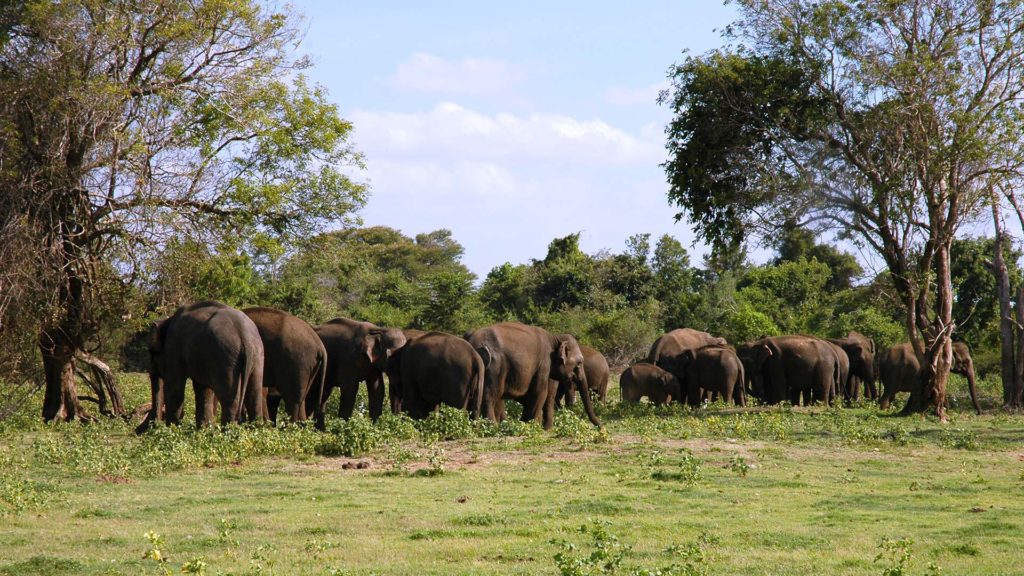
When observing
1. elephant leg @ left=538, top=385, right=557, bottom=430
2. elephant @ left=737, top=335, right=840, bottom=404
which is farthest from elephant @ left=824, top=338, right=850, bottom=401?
elephant leg @ left=538, top=385, right=557, bottom=430

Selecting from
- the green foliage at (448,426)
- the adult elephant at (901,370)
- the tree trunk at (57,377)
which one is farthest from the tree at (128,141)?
the adult elephant at (901,370)

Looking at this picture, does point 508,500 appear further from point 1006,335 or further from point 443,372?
point 1006,335

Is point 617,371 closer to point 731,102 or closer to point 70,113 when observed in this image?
point 731,102

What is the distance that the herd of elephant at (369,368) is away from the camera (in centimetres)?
1712

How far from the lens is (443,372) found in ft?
61.7

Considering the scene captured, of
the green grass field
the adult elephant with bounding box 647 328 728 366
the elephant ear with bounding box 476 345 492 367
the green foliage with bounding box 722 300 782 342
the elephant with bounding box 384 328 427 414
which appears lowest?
the green grass field

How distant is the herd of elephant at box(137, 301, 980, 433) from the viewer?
17.1m

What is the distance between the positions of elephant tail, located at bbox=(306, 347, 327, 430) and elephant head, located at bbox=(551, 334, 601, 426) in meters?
4.29

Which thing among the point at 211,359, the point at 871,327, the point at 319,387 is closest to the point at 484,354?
the point at 319,387

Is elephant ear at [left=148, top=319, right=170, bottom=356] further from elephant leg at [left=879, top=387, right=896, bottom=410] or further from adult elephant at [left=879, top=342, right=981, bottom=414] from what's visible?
adult elephant at [left=879, top=342, right=981, bottom=414]

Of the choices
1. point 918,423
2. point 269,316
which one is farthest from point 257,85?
point 918,423

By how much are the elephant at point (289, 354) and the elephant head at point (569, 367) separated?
468cm

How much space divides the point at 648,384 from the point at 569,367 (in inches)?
261

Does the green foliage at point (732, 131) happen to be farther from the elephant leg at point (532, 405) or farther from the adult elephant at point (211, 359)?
the adult elephant at point (211, 359)
